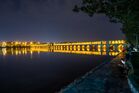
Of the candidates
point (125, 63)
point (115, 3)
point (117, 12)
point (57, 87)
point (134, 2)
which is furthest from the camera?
point (57, 87)

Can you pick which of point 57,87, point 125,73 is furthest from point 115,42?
point 125,73

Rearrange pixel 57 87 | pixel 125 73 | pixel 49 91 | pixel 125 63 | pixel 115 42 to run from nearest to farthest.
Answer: pixel 125 63 < pixel 125 73 < pixel 49 91 < pixel 57 87 < pixel 115 42

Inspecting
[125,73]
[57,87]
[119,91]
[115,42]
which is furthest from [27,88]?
[115,42]

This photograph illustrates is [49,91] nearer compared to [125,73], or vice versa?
[125,73]

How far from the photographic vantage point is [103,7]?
15633mm

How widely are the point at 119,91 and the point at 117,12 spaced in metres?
5.36

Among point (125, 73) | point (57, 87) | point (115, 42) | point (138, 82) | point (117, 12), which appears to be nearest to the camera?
point (138, 82)

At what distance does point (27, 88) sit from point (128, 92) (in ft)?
72.5

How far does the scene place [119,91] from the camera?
1506cm

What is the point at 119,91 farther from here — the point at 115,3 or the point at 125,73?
the point at 115,3

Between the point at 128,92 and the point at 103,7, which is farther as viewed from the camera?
the point at 103,7

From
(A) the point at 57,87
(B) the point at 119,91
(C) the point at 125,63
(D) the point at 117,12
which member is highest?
(D) the point at 117,12

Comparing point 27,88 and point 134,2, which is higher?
point 134,2

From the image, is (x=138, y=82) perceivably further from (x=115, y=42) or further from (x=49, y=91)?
(x=115, y=42)
